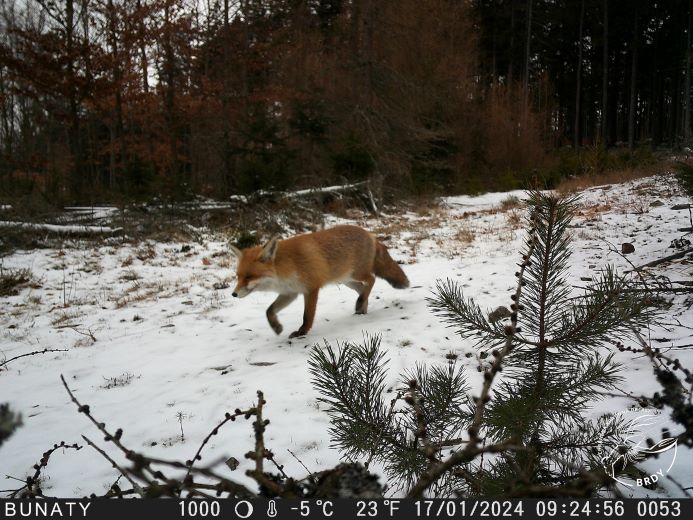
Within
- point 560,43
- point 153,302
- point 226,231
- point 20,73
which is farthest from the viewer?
point 560,43

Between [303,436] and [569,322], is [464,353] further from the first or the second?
[569,322]

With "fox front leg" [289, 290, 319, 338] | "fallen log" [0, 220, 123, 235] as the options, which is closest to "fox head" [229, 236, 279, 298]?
"fox front leg" [289, 290, 319, 338]

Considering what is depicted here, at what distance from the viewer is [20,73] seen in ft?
41.1

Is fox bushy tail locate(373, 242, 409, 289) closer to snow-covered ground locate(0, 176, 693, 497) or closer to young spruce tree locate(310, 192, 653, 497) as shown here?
snow-covered ground locate(0, 176, 693, 497)

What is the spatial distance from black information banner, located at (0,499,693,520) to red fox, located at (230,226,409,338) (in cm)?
339

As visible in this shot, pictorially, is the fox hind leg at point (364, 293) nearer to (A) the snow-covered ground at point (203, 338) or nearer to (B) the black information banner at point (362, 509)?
(A) the snow-covered ground at point (203, 338)

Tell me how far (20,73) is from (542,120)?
27675 mm

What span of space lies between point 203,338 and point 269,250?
1357mm

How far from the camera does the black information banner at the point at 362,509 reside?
833mm

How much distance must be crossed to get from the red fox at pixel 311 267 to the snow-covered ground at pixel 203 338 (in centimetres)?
32

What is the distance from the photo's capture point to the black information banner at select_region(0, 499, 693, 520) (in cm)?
83

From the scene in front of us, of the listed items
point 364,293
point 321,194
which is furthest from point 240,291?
point 321,194

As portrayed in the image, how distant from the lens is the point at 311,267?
15.4 feet

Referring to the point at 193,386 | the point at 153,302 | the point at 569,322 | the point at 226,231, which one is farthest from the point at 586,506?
the point at 226,231
